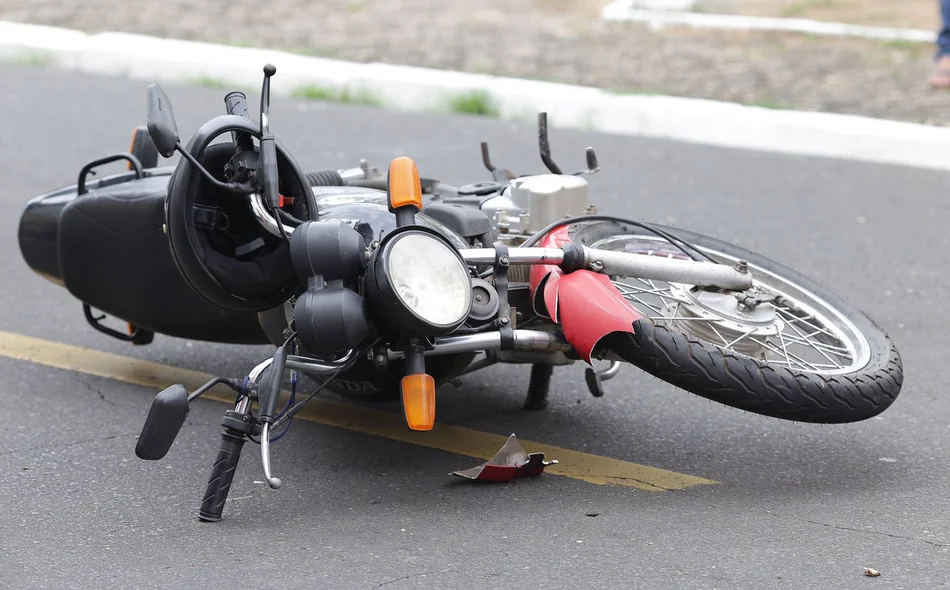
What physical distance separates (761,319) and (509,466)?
797 mm

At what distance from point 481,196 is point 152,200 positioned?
1016 millimetres

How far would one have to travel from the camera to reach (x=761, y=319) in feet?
11.9

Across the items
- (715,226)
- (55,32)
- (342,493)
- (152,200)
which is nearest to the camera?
(342,493)

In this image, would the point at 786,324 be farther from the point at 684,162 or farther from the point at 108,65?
the point at 108,65

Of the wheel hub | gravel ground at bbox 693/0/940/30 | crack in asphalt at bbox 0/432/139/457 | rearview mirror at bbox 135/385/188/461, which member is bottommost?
crack in asphalt at bbox 0/432/139/457

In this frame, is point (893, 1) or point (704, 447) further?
point (893, 1)

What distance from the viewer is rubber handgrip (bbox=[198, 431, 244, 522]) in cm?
328

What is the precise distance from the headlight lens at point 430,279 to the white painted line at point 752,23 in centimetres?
793

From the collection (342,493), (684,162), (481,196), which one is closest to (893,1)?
(684,162)

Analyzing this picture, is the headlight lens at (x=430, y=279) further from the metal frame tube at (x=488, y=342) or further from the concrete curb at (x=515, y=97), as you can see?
the concrete curb at (x=515, y=97)

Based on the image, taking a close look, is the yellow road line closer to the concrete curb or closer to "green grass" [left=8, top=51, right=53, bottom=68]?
the concrete curb

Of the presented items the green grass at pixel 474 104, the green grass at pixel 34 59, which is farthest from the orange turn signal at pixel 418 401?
the green grass at pixel 34 59

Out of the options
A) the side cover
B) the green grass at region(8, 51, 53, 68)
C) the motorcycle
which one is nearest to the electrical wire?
the motorcycle

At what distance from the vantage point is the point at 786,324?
12.5ft
